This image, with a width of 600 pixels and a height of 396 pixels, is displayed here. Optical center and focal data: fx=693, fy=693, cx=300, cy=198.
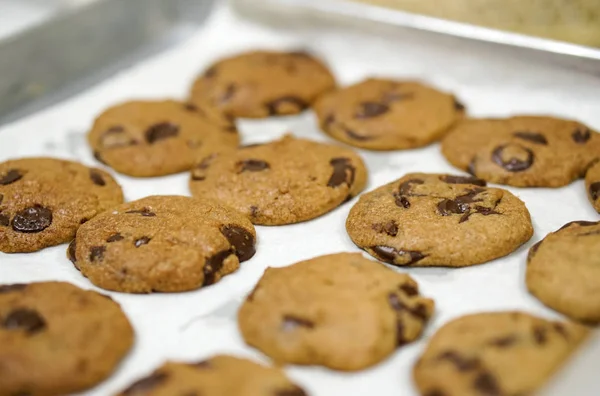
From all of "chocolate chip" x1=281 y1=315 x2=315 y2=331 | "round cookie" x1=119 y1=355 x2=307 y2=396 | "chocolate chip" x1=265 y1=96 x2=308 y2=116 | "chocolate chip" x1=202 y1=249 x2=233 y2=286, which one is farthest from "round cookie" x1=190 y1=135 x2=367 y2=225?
"round cookie" x1=119 y1=355 x2=307 y2=396

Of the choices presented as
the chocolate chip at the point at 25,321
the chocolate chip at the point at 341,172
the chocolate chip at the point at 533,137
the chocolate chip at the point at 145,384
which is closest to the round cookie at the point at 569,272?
the chocolate chip at the point at 533,137

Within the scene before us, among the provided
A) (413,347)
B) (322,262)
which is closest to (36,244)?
(322,262)

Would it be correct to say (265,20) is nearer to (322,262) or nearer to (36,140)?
(36,140)

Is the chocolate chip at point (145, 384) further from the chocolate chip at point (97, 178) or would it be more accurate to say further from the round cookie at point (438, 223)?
the chocolate chip at point (97, 178)

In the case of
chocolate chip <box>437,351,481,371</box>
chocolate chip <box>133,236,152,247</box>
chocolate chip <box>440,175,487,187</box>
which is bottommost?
chocolate chip <box>133,236,152,247</box>

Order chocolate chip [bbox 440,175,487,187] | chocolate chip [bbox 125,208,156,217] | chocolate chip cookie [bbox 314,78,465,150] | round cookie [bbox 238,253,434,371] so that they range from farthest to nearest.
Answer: chocolate chip cookie [bbox 314,78,465,150]
chocolate chip [bbox 440,175,487,187]
chocolate chip [bbox 125,208,156,217]
round cookie [bbox 238,253,434,371]

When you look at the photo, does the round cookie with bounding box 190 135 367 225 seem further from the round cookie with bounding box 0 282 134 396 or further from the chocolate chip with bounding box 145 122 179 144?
the round cookie with bounding box 0 282 134 396
